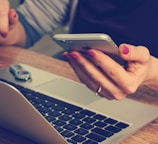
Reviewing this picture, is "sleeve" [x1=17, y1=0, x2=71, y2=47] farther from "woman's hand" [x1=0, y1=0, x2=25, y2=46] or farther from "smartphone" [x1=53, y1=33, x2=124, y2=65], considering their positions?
"smartphone" [x1=53, y1=33, x2=124, y2=65]

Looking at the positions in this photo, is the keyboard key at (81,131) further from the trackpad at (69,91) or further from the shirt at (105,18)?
the shirt at (105,18)

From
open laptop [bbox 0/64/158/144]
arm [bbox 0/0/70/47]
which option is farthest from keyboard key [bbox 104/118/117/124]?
arm [bbox 0/0/70/47]

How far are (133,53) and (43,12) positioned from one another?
659mm

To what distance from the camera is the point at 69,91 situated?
867 mm

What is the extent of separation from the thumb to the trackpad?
0.15 metres

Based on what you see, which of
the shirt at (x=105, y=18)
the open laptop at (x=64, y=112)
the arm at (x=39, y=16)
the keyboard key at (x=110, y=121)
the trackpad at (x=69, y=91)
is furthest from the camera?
the arm at (x=39, y=16)

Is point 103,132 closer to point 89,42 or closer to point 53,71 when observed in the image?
point 89,42

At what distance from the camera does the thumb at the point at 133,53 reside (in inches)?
26.5

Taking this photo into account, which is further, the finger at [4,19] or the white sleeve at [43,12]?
the white sleeve at [43,12]

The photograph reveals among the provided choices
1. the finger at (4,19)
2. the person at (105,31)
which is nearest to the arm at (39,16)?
the person at (105,31)

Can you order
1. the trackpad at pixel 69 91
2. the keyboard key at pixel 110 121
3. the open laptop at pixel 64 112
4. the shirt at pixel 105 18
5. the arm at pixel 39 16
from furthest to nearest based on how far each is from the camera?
the arm at pixel 39 16, the shirt at pixel 105 18, the trackpad at pixel 69 91, the keyboard key at pixel 110 121, the open laptop at pixel 64 112

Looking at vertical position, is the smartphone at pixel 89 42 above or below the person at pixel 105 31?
above

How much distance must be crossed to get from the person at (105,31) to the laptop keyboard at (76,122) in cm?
4

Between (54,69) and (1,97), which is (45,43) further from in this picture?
(1,97)
